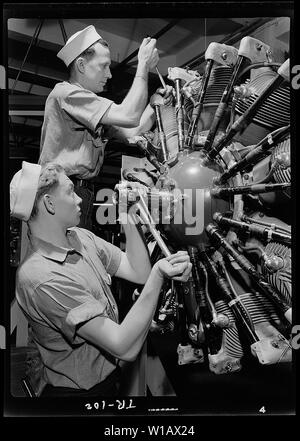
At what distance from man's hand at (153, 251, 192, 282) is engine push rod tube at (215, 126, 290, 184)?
29 centimetres

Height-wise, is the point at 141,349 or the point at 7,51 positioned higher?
the point at 7,51

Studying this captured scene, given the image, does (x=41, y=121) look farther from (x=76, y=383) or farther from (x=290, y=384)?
(x=290, y=384)

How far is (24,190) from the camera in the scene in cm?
120

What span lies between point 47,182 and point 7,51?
0.41m

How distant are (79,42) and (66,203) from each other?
18.5 inches

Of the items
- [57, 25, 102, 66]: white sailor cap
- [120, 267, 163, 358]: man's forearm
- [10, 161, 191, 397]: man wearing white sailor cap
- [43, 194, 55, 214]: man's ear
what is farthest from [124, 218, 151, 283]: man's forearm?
[57, 25, 102, 66]: white sailor cap

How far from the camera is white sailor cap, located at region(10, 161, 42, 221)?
1194 mm

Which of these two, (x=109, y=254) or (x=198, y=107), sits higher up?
(x=198, y=107)

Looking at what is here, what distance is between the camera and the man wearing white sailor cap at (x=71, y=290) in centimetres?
112

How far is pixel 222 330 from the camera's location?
4.08ft

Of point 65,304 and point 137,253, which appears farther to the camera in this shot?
point 137,253

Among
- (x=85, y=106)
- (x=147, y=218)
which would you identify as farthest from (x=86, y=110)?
(x=147, y=218)

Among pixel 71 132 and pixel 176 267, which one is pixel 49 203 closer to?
pixel 71 132
